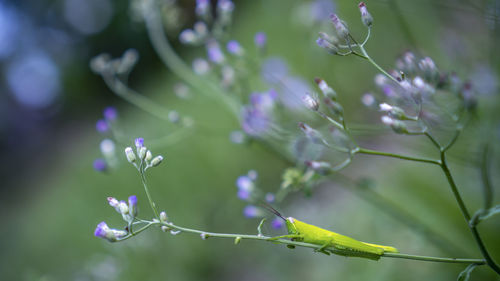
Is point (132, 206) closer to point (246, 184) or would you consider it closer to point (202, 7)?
point (246, 184)

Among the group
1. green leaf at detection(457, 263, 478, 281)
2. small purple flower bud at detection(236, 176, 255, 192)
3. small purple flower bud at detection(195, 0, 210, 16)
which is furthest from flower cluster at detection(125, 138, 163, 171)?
small purple flower bud at detection(195, 0, 210, 16)

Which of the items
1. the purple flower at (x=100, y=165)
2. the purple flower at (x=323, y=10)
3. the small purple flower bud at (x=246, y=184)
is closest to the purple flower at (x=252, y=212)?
the small purple flower bud at (x=246, y=184)

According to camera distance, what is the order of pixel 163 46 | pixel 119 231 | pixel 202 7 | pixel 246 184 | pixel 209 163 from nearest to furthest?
pixel 119 231 → pixel 246 184 → pixel 202 7 → pixel 163 46 → pixel 209 163

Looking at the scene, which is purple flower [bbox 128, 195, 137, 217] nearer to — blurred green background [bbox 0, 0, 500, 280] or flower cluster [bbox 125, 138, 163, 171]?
flower cluster [bbox 125, 138, 163, 171]

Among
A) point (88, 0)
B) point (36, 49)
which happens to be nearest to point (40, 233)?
point (36, 49)

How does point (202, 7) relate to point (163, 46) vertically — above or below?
below

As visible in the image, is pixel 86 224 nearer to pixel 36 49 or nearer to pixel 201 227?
pixel 201 227

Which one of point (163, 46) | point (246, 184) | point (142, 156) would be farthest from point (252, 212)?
point (163, 46)
